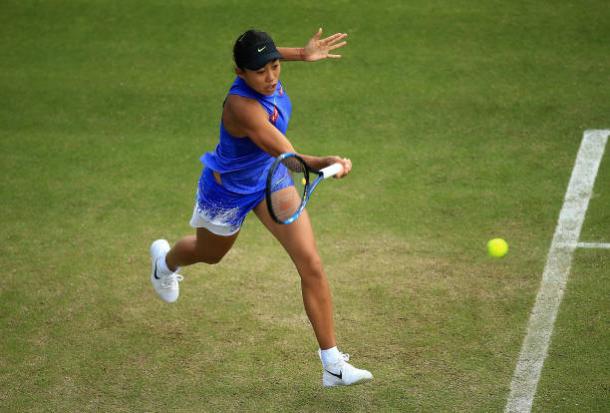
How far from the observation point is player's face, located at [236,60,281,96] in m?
5.43

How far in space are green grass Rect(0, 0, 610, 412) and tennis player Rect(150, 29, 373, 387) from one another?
47 cm

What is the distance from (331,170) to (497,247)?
2222 millimetres

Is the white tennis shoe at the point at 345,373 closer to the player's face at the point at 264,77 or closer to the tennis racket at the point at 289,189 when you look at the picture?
the tennis racket at the point at 289,189

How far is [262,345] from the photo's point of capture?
6.22 m

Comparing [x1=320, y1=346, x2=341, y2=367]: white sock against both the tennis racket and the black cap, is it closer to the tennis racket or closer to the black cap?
Result: the tennis racket

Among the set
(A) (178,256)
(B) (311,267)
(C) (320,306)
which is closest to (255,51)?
(B) (311,267)

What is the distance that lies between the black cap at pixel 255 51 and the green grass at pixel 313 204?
1.93m

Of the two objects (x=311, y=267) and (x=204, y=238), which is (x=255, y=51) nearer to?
(x=311, y=267)

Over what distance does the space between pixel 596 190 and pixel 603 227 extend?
64 cm

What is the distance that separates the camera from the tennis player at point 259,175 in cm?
539

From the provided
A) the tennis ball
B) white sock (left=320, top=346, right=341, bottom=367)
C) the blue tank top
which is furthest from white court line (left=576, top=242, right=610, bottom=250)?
the blue tank top

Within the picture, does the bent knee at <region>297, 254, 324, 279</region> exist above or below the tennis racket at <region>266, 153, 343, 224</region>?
below

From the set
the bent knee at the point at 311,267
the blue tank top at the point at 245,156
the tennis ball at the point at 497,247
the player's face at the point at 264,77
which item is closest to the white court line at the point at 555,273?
the tennis ball at the point at 497,247

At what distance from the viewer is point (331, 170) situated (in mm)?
5141
